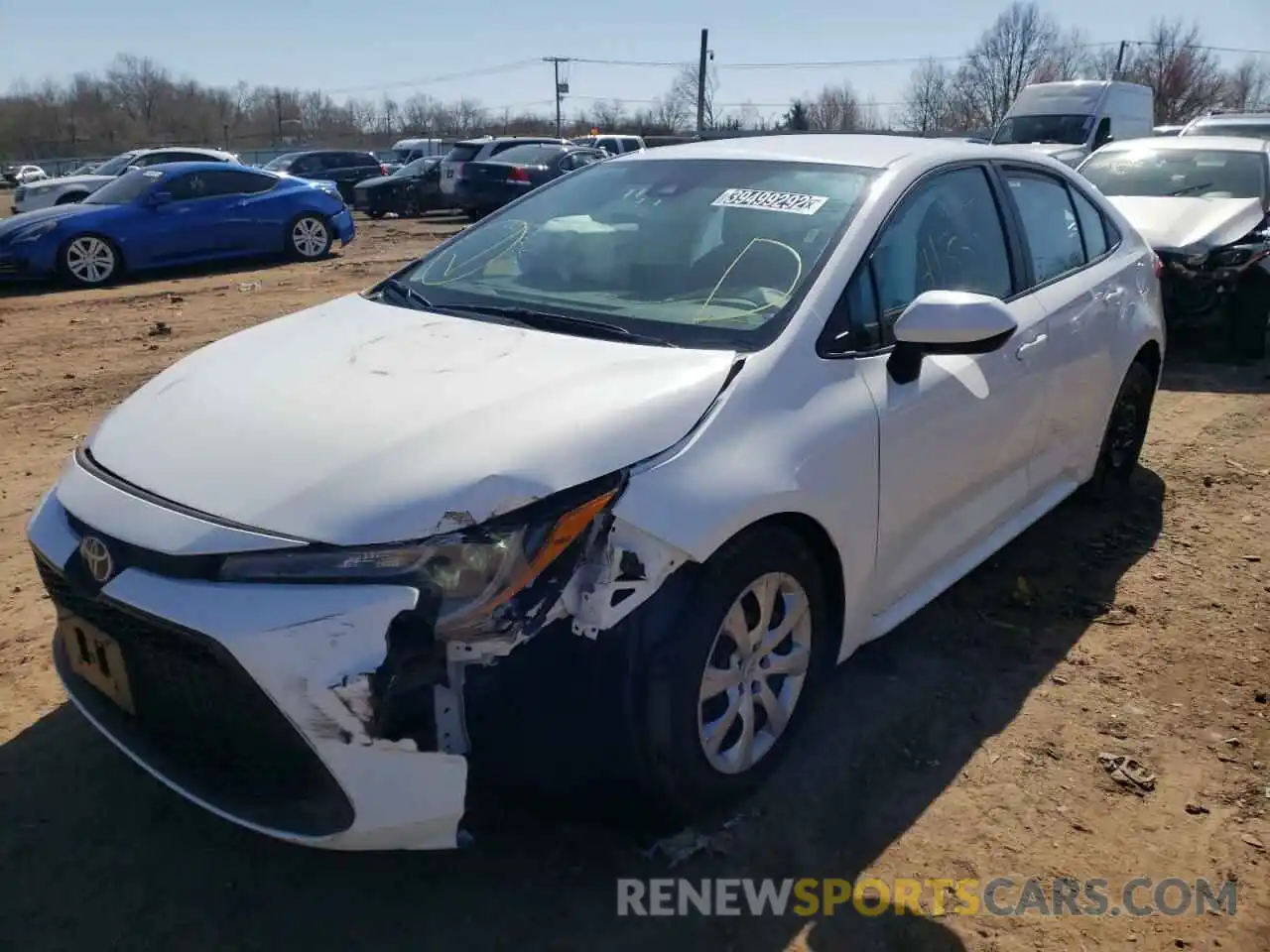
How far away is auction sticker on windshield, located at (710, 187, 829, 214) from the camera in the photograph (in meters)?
3.05

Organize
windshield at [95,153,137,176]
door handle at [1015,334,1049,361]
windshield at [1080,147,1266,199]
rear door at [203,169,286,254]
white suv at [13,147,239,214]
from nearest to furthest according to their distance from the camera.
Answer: door handle at [1015,334,1049,361]
windshield at [1080,147,1266,199]
rear door at [203,169,286,254]
white suv at [13,147,239,214]
windshield at [95,153,137,176]

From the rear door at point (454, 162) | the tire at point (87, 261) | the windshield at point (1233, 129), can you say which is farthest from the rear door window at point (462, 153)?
the windshield at point (1233, 129)

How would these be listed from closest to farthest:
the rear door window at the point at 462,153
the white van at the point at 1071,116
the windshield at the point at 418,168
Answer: the white van at the point at 1071,116, the rear door window at the point at 462,153, the windshield at the point at 418,168

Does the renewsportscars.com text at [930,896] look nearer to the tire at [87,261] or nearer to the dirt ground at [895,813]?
the dirt ground at [895,813]

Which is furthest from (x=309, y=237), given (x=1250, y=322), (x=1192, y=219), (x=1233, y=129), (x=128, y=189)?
(x=1233, y=129)

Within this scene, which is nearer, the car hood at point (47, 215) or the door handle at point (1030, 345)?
the door handle at point (1030, 345)

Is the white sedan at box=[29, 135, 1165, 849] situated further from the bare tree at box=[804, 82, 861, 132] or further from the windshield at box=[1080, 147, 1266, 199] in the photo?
the bare tree at box=[804, 82, 861, 132]

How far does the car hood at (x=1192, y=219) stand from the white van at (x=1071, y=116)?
26.5ft

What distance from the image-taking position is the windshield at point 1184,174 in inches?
→ 332

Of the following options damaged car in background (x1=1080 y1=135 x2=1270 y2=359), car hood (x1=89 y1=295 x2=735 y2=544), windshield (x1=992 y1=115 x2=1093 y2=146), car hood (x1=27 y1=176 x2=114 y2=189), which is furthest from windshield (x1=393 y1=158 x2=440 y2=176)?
car hood (x1=89 y1=295 x2=735 y2=544)

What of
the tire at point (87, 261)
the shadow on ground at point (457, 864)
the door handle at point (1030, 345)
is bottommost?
the shadow on ground at point (457, 864)

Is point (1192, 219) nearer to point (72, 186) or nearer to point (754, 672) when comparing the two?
point (754, 672)

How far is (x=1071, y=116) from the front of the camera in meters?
16.2

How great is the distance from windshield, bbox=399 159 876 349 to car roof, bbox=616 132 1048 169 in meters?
0.07
